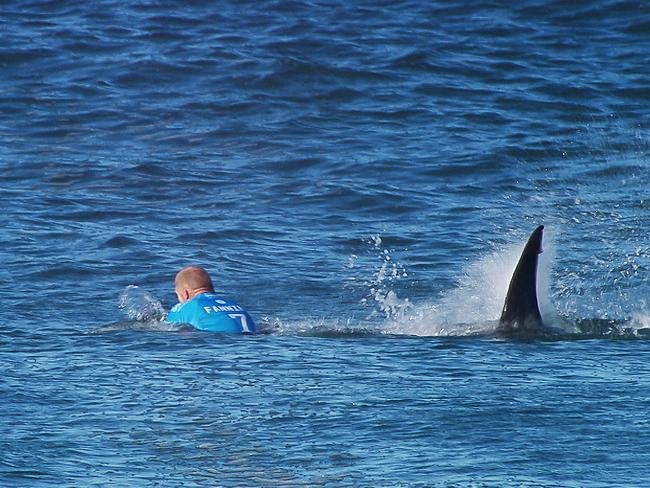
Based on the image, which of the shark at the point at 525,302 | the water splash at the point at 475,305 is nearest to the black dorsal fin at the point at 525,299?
the shark at the point at 525,302

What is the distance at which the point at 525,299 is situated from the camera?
10.9m

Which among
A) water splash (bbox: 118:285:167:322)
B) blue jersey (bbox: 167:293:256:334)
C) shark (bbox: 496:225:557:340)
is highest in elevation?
water splash (bbox: 118:285:167:322)

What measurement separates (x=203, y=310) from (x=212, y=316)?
101 mm

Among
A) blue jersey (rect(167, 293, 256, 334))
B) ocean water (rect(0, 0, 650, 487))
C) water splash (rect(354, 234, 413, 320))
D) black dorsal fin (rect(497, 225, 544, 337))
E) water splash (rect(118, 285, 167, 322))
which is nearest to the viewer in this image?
ocean water (rect(0, 0, 650, 487))

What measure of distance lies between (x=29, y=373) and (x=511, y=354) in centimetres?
343

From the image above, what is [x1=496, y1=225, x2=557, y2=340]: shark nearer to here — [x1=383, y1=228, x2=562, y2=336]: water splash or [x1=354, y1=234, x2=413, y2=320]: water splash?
[x1=383, y1=228, x2=562, y2=336]: water splash

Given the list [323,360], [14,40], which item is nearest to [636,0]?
[14,40]

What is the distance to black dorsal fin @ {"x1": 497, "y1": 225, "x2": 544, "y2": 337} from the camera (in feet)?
35.3

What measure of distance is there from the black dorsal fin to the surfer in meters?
2.06

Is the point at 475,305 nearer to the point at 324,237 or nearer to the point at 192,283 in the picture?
the point at 192,283

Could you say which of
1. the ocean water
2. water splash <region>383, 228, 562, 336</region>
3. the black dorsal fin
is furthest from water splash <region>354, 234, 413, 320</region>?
the black dorsal fin

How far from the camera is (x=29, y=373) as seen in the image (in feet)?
30.9

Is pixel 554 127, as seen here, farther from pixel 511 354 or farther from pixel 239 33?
pixel 511 354

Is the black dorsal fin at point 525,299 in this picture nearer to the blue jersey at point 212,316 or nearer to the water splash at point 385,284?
the water splash at point 385,284
